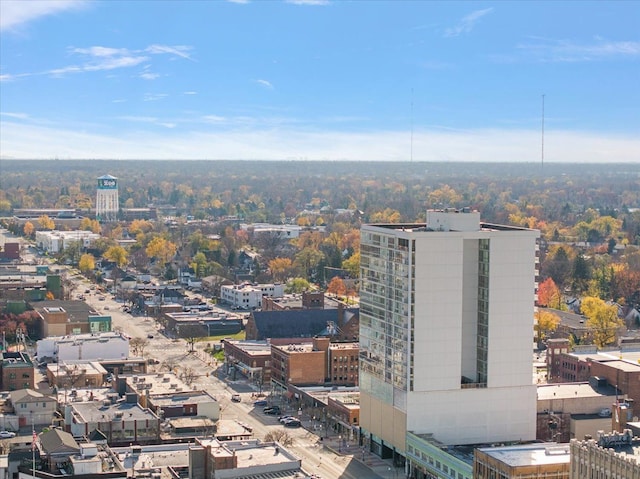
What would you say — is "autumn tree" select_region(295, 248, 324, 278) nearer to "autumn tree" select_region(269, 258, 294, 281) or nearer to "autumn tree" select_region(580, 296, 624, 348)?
"autumn tree" select_region(269, 258, 294, 281)

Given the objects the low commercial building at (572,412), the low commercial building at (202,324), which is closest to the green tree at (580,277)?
the low commercial building at (202,324)

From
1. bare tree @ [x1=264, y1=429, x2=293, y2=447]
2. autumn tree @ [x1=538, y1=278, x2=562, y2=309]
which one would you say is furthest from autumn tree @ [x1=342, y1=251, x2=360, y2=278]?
bare tree @ [x1=264, y1=429, x2=293, y2=447]

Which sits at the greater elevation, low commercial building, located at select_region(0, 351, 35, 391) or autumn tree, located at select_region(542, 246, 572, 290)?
autumn tree, located at select_region(542, 246, 572, 290)

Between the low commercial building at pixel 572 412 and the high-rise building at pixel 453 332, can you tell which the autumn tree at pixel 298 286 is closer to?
the low commercial building at pixel 572 412

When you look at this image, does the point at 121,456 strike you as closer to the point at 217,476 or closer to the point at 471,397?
the point at 217,476

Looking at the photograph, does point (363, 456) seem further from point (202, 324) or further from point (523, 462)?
point (202, 324)

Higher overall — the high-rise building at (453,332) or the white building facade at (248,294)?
the high-rise building at (453,332)
